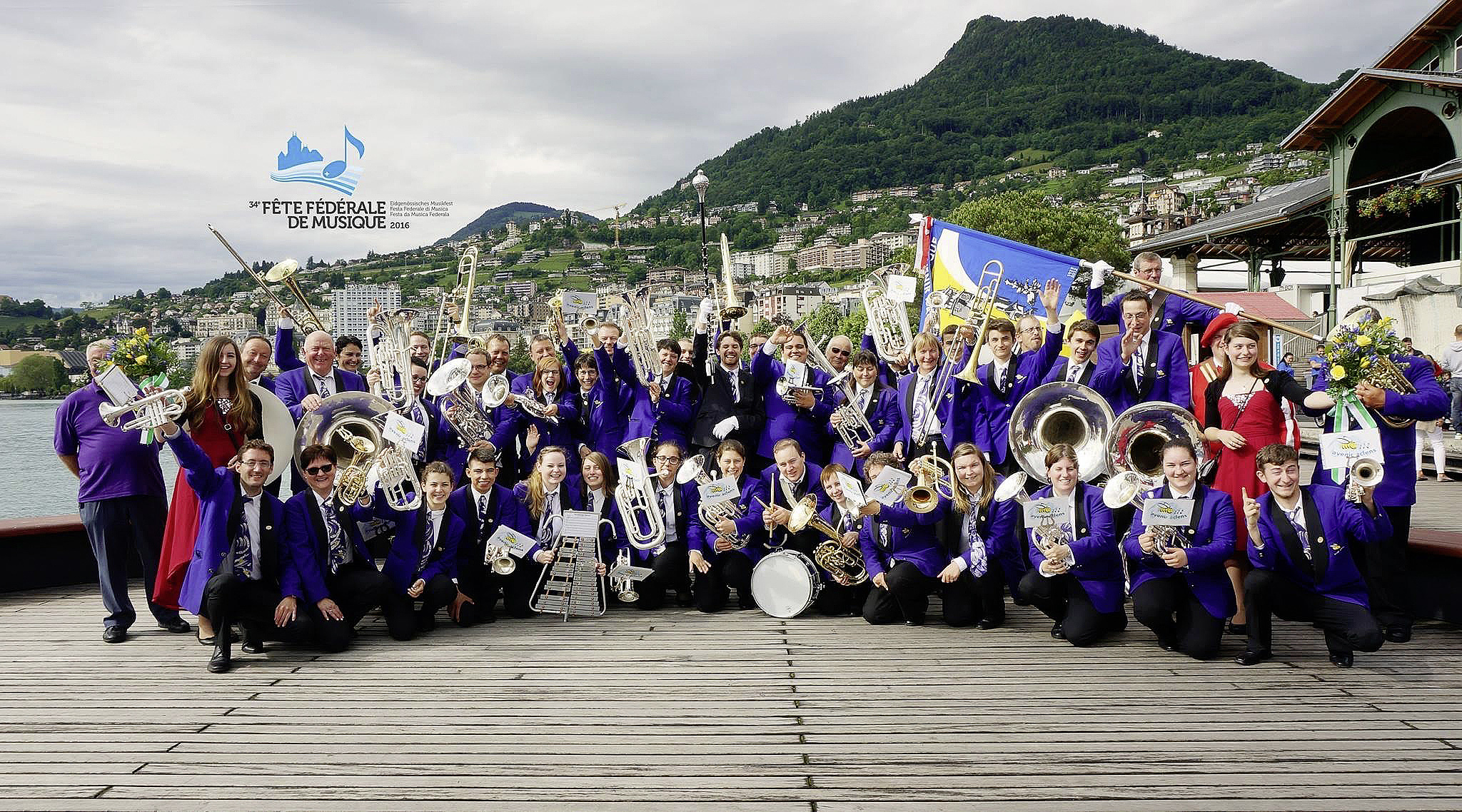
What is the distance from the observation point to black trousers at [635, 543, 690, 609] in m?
6.61

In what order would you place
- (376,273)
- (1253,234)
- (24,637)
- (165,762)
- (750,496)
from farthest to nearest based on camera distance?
(376,273) → (1253,234) → (750,496) → (24,637) → (165,762)

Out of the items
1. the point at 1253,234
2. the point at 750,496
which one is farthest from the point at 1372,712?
the point at 1253,234

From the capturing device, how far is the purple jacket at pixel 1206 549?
5.20m

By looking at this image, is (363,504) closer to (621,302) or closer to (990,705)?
(621,302)

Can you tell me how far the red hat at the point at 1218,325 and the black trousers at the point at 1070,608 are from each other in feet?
6.31

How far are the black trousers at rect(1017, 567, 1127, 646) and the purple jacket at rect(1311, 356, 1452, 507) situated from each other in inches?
58.9

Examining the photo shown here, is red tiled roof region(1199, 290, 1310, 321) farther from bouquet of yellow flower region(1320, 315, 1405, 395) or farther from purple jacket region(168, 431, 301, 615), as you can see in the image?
purple jacket region(168, 431, 301, 615)

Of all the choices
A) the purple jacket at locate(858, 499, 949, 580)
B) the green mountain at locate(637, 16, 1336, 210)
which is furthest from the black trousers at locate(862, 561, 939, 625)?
the green mountain at locate(637, 16, 1336, 210)

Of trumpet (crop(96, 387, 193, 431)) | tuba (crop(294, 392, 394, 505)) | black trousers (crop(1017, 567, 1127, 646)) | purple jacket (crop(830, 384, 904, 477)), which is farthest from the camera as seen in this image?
purple jacket (crop(830, 384, 904, 477))

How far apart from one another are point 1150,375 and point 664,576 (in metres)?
3.65

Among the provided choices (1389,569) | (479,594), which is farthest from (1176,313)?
(479,594)

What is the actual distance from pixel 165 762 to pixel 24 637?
310cm

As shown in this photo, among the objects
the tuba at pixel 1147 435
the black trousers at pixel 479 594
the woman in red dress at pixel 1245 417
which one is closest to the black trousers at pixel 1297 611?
the woman in red dress at pixel 1245 417

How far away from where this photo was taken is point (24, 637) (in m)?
6.07
